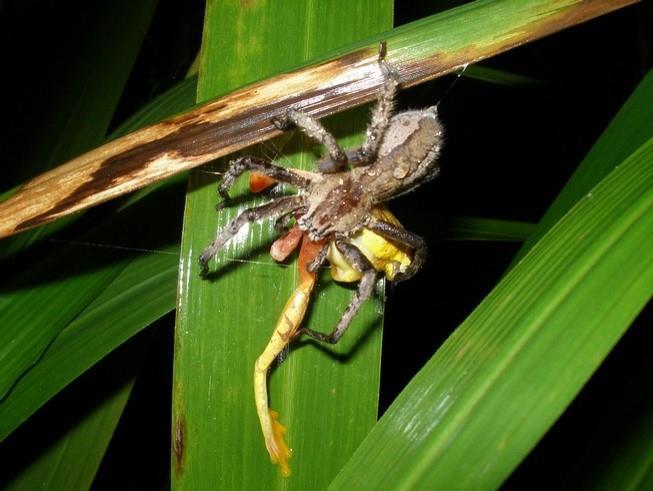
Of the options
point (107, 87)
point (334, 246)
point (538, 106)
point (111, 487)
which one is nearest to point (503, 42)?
point (334, 246)

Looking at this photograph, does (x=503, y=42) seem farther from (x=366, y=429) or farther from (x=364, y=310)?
(x=366, y=429)

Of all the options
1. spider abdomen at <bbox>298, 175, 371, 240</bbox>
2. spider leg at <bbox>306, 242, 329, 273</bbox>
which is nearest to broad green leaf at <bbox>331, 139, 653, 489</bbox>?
spider leg at <bbox>306, 242, 329, 273</bbox>

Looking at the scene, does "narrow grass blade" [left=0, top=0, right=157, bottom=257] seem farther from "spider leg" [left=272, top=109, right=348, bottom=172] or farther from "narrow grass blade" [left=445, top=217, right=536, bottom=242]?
"narrow grass blade" [left=445, top=217, right=536, bottom=242]

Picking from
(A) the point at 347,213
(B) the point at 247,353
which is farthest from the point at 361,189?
(B) the point at 247,353

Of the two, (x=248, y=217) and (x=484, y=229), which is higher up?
(x=248, y=217)

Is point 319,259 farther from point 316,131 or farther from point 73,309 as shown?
point 73,309

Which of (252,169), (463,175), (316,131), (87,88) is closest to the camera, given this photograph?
(316,131)

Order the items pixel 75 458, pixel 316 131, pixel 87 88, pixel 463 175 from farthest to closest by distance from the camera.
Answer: pixel 463 175 → pixel 87 88 → pixel 75 458 → pixel 316 131
